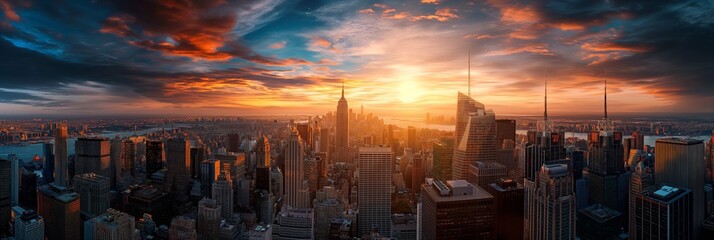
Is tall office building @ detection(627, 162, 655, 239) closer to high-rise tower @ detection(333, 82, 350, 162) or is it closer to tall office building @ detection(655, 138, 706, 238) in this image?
tall office building @ detection(655, 138, 706, 238)

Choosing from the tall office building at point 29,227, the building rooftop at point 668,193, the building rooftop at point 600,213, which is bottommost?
the tall office building at point 29,227

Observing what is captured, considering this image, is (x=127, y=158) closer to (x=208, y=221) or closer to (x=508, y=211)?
(x=208, y=221)

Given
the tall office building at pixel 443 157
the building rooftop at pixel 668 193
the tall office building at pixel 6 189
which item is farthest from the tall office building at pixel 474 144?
the tall office building at pixel 6 189

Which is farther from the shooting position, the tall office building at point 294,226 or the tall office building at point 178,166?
the tall office building at point 178,166

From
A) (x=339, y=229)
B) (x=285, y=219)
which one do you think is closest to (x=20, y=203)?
(x=285, y=219)

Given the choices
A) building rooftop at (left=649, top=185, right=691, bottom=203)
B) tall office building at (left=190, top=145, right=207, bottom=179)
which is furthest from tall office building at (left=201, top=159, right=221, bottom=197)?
building rooftop at (left=649, top=185, right=691, bottom=203)

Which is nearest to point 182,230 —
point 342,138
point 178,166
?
point 178,166

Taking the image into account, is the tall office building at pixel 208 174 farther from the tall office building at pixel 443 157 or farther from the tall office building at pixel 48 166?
the tall office building at pixel 443 157
